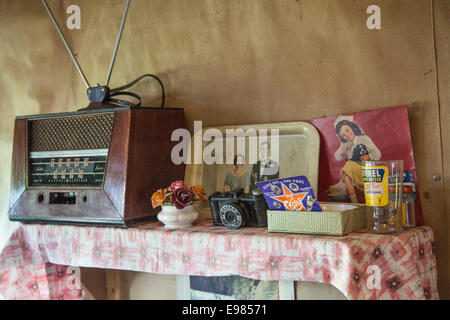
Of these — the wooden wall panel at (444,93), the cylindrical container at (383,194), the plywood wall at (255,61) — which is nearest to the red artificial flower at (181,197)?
the plywood wall at (255,61)

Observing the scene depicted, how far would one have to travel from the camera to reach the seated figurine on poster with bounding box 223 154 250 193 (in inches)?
70.9

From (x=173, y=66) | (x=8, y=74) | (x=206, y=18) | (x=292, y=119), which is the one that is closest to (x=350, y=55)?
(x=292, y=119)

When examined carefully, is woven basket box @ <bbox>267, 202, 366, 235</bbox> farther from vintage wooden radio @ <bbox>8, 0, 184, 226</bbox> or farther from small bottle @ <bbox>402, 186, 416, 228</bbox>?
vintage wooden radio @ <bbox>8, 0, 184, 226</bbox>

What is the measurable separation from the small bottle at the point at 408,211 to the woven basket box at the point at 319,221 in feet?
0.46

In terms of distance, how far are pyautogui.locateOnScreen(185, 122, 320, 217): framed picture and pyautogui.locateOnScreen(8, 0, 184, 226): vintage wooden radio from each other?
11 centimetres

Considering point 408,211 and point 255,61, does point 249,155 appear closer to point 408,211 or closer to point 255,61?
point 255,61

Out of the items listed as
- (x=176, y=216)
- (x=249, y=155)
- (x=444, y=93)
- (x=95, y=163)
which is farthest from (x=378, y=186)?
(x=95, y=163)

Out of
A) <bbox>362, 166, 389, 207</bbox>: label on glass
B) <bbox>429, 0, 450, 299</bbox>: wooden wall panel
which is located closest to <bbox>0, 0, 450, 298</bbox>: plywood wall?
<bbox>429, 0, 450, 299</bbox>: wooden wall panel

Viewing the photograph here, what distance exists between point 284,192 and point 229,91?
2.13ft

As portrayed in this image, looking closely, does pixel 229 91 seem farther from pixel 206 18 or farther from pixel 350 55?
pixel 350 55

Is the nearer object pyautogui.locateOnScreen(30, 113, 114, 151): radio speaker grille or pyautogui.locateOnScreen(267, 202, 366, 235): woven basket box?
pyautogui.locateOnScreen(267, 202, 366, 235): woven basket box

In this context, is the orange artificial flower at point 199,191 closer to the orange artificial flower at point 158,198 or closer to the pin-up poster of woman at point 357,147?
the orange artificial flower at point 158,198

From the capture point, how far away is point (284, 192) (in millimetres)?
1420

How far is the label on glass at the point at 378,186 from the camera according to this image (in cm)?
136
